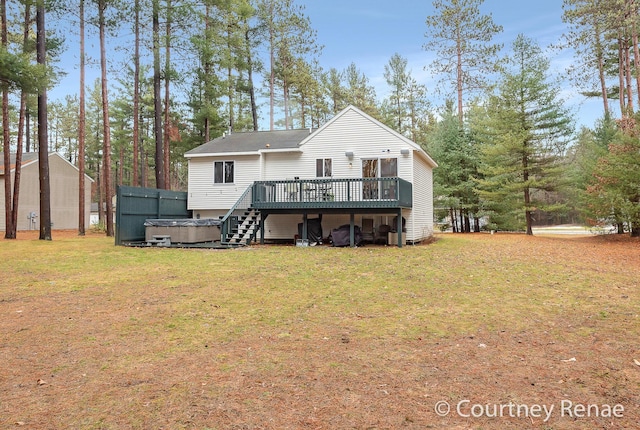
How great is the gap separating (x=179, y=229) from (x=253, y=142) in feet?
20.2

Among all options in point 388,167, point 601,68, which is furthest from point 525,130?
point 388,167

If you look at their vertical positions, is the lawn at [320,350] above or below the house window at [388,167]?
below

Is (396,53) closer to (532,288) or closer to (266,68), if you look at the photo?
(266,68)

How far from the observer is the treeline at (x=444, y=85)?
60.1 ft

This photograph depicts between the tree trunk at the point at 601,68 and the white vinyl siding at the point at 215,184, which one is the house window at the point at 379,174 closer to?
the white vinyl siding at the point at 215,184

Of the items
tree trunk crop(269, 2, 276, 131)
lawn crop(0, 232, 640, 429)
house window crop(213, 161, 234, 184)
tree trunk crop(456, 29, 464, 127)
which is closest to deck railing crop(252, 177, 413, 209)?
house window crop(213, 161, 234, 184)

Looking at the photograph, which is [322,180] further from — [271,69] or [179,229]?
[271,69]

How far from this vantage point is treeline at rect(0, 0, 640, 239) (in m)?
18.3

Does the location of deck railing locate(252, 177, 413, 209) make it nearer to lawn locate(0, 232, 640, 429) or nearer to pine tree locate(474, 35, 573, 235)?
lawn locate(0, 232, 640, 429)

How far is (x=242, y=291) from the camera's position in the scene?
725 centimetres

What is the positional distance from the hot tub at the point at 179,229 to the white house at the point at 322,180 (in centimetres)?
166

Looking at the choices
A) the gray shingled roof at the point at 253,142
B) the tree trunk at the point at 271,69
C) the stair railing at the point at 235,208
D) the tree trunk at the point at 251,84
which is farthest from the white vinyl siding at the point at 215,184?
the tree trunk at the point at 251,84

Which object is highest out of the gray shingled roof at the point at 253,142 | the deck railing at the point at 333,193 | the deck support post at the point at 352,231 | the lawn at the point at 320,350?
the gray shingled roof at the point at 253,142

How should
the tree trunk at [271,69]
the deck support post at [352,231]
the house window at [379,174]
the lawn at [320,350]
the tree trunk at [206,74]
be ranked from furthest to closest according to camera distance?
1. the tree trunk at [271,69]
2. the tree trunk at [206,74]
3. the deck support post at [352,231]
4. the house window at [379,174]
5. the lawn at [320,350]
